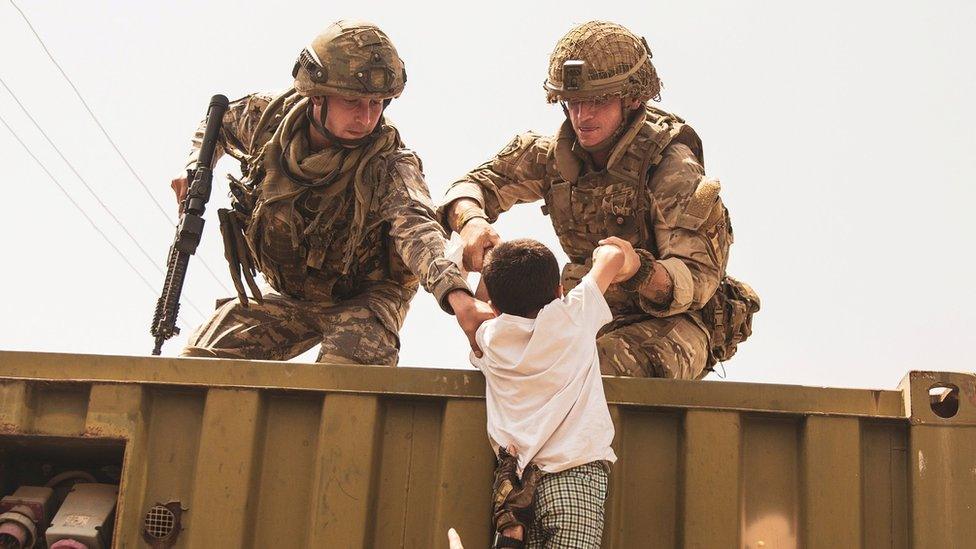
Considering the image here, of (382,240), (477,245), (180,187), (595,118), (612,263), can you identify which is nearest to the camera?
(612,263)

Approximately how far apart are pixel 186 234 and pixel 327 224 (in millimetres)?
708

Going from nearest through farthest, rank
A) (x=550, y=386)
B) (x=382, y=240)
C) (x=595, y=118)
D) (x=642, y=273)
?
1. (x=550, y=386)
2. (x=642, y=273)
3. (x=595, y=118)
4. (x=382, y=240)

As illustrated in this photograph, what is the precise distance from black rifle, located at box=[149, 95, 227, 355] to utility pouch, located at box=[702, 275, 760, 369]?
2.07 meters

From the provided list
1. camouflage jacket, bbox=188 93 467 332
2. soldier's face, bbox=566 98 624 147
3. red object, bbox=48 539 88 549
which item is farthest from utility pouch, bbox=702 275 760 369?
red object, bbox=48 539 88 549

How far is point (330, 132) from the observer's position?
15.4 ft

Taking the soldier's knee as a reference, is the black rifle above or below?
above

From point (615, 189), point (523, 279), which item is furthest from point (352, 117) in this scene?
point (523, 279)

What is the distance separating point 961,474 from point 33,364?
8.21 ft

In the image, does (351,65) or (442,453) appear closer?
(442,453)

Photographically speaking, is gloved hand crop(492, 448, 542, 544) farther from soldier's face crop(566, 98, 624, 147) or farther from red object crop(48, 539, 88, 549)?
soldier's face crop(566, 98, 624, 147)

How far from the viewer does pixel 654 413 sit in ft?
11.0

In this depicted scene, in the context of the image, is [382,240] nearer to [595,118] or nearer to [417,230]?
[417,230]

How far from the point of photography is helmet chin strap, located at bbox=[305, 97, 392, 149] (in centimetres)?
468

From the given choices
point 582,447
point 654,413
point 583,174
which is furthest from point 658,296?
point 582,447
